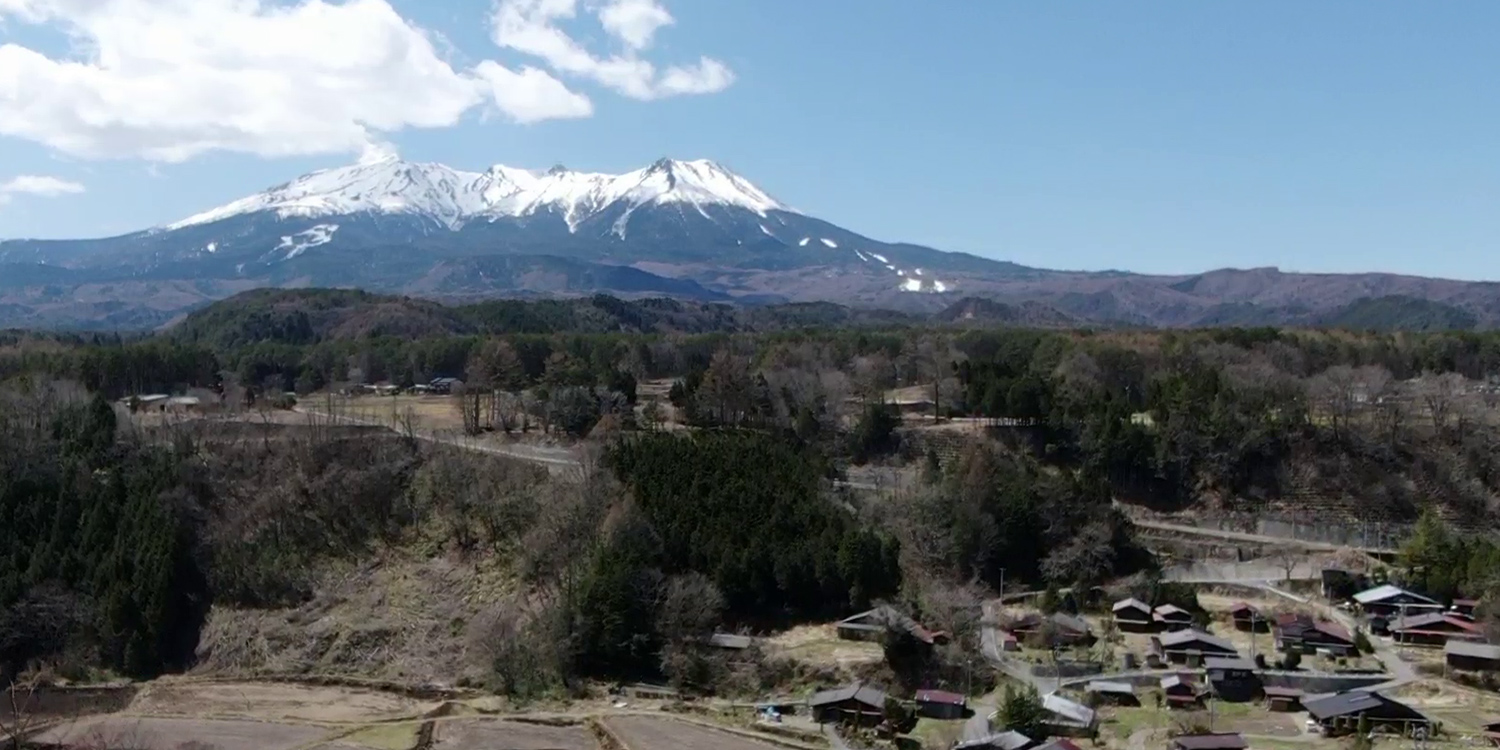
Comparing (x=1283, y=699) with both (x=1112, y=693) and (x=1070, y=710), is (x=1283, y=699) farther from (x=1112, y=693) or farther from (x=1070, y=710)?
(x=1070, y=710)

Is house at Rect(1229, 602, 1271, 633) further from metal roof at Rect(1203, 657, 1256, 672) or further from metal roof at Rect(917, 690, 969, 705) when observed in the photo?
metal roof at Rect(917, 690, 969, 705)

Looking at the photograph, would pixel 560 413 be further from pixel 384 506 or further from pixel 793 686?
pixel 793 686

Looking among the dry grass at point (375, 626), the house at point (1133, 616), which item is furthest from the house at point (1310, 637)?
the dry grass at point (375, 626)

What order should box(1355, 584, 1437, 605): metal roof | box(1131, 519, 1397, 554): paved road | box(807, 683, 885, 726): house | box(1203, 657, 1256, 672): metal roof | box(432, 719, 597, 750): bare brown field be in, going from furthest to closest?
1. box(1131, 519, 1397, 554): paved road
2. box(1355, 584, 1437, 605): metal roof
3. box(1203, 657, 1256, 672): metal roof
4. box(807, 683, 885, 726): house
5. box(432, 719, 597, 750): bare brown field

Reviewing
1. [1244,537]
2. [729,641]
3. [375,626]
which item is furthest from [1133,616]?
[375,626]

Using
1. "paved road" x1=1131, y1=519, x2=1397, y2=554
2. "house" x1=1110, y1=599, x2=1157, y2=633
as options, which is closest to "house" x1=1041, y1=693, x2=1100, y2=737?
"house" x1=1110, y1=599, x2=1157, y2=633

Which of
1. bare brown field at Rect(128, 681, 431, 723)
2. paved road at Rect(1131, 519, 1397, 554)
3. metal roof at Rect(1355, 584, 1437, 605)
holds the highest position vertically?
paved road at Rect(1131, 519, 1397, 554)

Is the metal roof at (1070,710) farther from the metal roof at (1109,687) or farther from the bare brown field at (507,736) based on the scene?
the bare brown field at (507,736)
